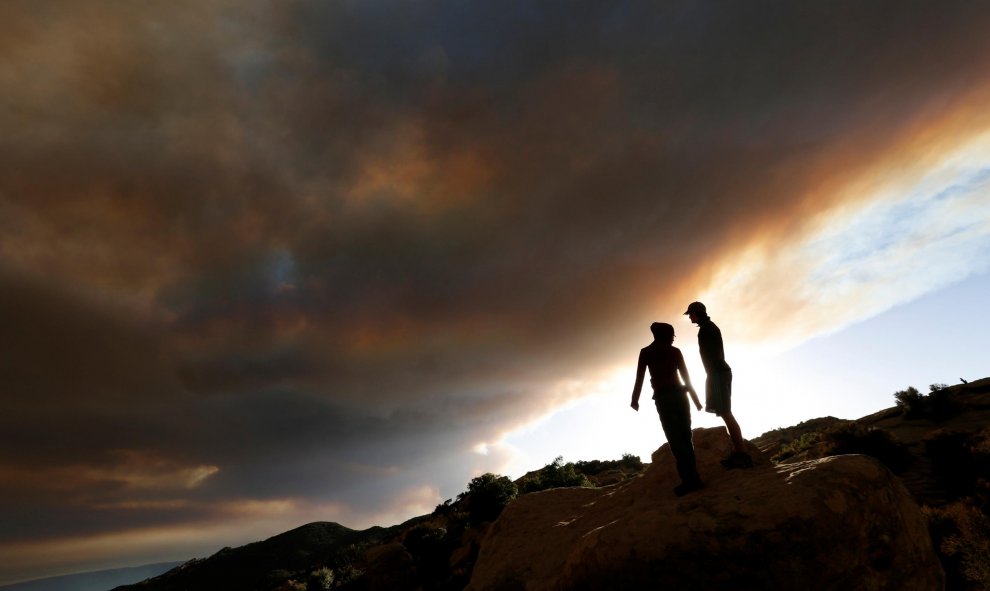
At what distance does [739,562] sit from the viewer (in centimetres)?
518

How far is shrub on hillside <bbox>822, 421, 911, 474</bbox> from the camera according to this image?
14.1m

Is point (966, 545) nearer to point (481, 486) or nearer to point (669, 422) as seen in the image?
point (669, 422)

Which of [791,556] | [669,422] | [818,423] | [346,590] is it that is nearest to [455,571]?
[346,590]

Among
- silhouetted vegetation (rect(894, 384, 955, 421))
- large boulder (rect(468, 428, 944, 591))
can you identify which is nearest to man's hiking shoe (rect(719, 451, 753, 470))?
large boulder (rect(468, 428, 944, 591))

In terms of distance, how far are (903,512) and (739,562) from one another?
247cm

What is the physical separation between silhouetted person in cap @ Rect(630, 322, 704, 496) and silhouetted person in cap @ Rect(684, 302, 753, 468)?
355mm

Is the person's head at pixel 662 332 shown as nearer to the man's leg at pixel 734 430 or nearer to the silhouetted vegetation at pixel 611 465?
the man's leg at pixel 734 430

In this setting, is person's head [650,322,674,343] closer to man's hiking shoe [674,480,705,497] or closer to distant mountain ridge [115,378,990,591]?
man's hiking shoe [674,480,705,497]

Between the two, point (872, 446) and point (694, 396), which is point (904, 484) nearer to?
point (872, 446)

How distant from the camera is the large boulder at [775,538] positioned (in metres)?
4.99

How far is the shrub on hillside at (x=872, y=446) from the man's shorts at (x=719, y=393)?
10.8 metres

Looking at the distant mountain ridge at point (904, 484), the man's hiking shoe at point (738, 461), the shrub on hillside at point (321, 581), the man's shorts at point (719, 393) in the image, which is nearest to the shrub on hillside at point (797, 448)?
the distant mountain ridge at point (904, 484)

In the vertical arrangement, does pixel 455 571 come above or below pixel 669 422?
below

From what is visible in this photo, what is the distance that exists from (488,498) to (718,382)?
945 inches
